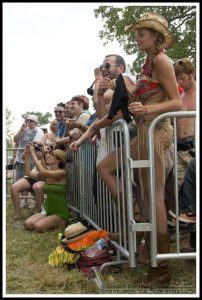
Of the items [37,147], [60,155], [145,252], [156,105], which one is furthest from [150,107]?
[37,147]

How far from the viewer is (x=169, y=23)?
13.3m

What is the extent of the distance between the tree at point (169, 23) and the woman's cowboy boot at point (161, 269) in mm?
9836

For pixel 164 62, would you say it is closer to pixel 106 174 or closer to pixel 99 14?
pixel 106 174

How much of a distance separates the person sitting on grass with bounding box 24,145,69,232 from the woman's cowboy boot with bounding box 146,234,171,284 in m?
2.60

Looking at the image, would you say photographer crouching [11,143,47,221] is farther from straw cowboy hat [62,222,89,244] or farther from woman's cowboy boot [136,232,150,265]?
woman's cowboy boot [136,232,150,265]

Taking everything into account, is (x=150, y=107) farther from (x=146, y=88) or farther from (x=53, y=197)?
(x=53, y=197)

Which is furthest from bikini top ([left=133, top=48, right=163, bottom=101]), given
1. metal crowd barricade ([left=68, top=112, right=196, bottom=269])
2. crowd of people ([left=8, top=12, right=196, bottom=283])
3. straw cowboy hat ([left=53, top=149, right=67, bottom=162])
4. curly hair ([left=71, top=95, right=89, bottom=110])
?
straw cowboy hat ([left=53, top=149, right=67, bottom=162])

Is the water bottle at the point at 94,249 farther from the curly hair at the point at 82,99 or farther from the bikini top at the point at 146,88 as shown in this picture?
the curly hair at the point at 82,99

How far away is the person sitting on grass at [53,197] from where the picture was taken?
5.37 meters

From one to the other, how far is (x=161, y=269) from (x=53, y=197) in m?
2.88

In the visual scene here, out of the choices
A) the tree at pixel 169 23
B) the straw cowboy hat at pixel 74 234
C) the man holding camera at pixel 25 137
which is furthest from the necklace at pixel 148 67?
the tree at pixel 169 23

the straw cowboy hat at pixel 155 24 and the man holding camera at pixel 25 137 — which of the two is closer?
the straw cowboy hat at pixel 155 24

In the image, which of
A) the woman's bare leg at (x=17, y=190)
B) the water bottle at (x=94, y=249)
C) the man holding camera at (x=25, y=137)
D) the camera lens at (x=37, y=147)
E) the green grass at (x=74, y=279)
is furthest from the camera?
the man holding camera at (x=25, y=137)

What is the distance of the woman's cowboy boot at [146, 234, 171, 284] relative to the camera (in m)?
2.81
